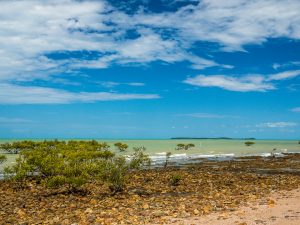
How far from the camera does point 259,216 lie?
13.4m

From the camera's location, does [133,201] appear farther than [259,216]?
Yes

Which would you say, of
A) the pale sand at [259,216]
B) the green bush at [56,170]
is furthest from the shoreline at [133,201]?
the green bush at [56,170]

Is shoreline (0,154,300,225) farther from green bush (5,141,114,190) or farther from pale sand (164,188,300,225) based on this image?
green bush (5,141,114,190)

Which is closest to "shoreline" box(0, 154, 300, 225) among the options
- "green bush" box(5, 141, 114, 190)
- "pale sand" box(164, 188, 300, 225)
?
"pale sand" box(164, 188, 300, 225)

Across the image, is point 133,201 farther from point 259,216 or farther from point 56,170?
point 56,170

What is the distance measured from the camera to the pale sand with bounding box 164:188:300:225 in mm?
12602

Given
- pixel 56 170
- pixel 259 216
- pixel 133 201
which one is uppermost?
pixel 56 170

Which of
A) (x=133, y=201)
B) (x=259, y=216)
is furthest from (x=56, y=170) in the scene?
(x=259, y=216)

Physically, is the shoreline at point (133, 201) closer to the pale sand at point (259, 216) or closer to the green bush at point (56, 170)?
the pale sand at point (259, 216)

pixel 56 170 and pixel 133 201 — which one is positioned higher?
pixel 56 170

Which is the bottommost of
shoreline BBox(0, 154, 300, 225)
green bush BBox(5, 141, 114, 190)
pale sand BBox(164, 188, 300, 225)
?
shoreline BBox(0, 154, 300, 225)

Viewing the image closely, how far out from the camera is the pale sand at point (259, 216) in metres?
12.6

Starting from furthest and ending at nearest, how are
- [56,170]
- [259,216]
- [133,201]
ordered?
[56,170]
[133,201]
[259,216]

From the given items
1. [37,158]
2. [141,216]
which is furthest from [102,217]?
[37,158]
